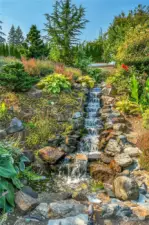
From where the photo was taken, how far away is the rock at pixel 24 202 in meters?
3.18

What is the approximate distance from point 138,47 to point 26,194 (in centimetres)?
830

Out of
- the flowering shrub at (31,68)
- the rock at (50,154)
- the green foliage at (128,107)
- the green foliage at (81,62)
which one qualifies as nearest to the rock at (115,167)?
the rock at (50,154)

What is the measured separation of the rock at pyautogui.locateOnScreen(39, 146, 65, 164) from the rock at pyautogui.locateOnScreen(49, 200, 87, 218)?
199cm

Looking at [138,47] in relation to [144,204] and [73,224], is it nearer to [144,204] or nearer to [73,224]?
[144,204]

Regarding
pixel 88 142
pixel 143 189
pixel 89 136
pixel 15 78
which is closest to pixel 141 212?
pixel 143 189

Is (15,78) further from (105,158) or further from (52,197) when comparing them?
Answer: (52,197)

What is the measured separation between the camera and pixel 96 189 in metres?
4.51

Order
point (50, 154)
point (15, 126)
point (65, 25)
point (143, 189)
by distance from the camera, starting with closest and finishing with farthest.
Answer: point (143, 189) < point (50, 154) < point (15, 126) < point (65, 25)

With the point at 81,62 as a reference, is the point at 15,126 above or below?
below

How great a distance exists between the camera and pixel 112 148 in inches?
223

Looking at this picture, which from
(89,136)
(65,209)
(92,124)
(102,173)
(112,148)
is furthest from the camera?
(92,124)

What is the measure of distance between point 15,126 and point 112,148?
2.65 m

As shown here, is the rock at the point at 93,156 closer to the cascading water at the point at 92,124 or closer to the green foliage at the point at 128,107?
the cascading water at the point at 92,124

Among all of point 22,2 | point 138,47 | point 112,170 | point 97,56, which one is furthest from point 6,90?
point 97,56
